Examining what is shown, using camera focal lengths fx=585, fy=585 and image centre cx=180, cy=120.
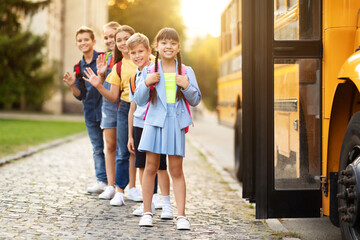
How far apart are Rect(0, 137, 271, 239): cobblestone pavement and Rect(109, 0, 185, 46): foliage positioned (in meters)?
29.6

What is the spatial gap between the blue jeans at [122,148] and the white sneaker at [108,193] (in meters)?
0.28

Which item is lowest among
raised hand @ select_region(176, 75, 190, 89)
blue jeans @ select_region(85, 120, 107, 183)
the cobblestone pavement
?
the cobblestone pavement

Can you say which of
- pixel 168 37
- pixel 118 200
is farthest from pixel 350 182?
pixel 118 200

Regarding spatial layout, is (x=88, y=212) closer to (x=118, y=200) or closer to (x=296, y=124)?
(x=118, y=200)

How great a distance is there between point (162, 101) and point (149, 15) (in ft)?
112

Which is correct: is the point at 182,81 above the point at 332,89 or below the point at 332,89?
above

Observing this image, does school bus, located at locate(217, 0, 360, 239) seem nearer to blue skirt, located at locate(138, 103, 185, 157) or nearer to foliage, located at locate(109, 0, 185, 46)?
blue skirt, located at locate(138, 103, 185, 157)

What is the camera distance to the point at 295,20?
14.5ft

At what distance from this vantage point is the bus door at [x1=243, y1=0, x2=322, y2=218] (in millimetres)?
4398

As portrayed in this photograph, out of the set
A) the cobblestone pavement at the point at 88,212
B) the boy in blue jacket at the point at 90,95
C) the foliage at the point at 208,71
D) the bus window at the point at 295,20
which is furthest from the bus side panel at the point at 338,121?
the foliage at the point at 208,71

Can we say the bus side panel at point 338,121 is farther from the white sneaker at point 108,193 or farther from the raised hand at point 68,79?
the raised hand at point 68,79

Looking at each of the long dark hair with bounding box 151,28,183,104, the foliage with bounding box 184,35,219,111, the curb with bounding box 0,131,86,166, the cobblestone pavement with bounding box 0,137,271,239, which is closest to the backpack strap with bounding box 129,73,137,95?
the long dark hair with bounding box 151,28,183,104

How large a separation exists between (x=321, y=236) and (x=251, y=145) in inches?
43.6

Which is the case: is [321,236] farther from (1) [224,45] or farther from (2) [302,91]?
(1) [224,45]
